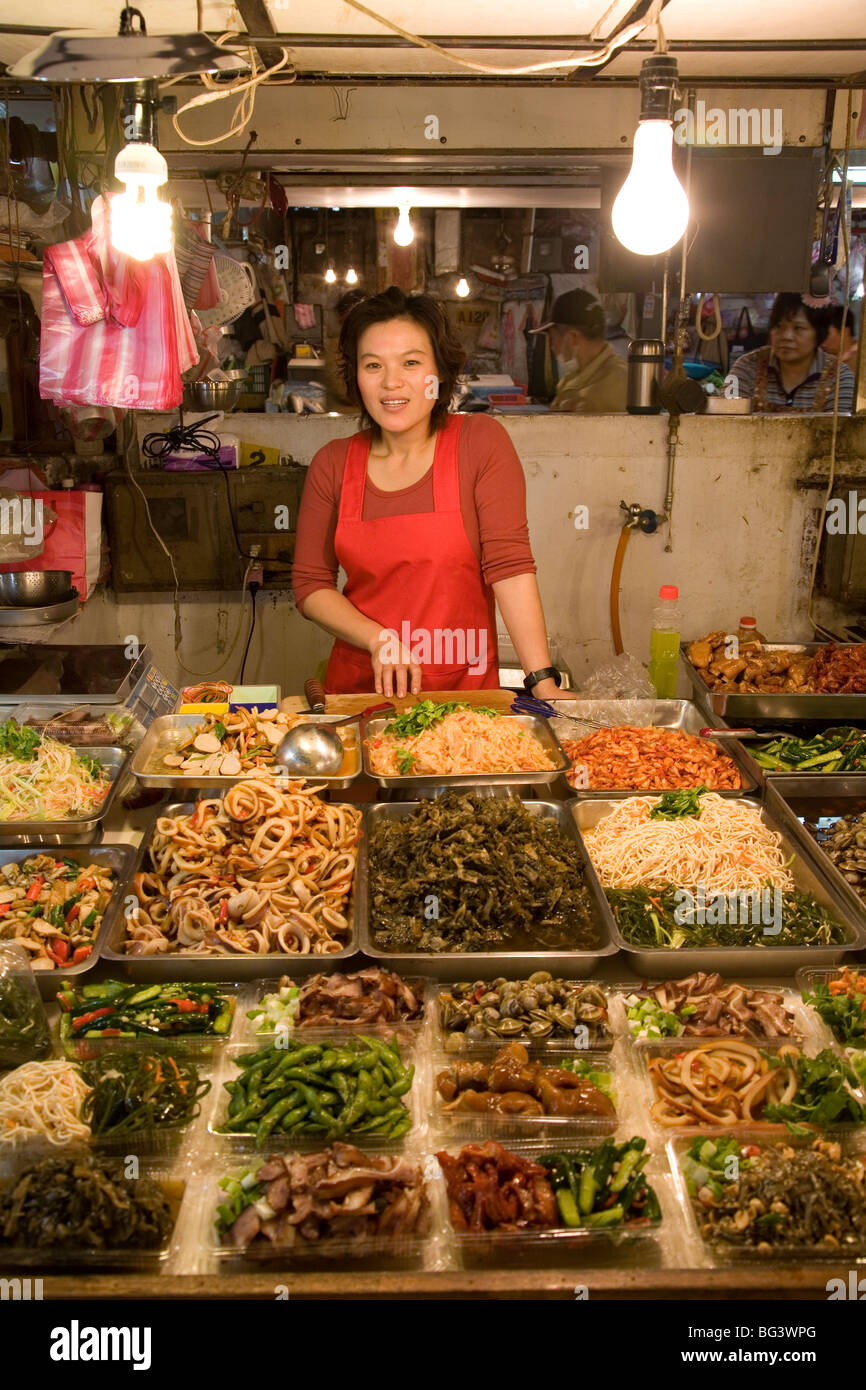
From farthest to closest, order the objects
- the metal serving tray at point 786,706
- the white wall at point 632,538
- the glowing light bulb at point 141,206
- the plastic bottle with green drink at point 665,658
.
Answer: the white wall at point 632,538
the plastic bottle with green drink at point 665,658
the metal serving tray at point 786,706
the glowing light bulb at point 141,206

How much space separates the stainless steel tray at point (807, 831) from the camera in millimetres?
2617

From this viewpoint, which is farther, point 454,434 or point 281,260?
point 281,260

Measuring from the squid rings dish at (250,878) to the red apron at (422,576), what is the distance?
1375 mm

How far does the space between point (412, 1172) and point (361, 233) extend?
9.32 meters

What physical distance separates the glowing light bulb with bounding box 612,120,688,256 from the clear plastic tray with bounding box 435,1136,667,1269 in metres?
2.55

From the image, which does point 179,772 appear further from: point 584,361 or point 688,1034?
point 584,361

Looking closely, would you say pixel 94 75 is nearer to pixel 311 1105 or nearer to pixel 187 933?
pixel 187 933

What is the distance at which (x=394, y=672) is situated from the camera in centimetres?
385

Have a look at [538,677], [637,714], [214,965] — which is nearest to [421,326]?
[538,677]

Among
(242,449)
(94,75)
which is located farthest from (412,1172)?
(242,449)

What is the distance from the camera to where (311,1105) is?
1950mm

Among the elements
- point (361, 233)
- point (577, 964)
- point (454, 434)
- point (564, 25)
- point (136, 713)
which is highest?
point (361, 233)

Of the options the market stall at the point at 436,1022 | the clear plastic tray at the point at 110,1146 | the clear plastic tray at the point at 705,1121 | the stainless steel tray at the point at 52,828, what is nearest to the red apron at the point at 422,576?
the market stall at the point at 436,1022

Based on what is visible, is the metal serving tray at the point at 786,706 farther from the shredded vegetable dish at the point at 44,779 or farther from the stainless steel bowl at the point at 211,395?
the stainless steel bowl at the point at 211,395
